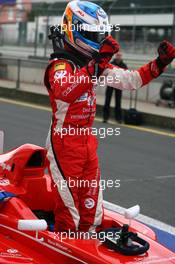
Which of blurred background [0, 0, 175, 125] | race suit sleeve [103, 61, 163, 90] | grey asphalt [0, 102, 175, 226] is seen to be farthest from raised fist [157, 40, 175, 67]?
blurred background [0, 0, 175, 125]

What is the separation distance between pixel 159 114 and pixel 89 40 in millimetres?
10505

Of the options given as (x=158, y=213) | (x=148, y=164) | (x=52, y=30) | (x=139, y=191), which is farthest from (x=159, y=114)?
(x=52, y=30)

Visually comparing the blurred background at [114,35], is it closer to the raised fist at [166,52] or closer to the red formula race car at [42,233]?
the red formula race car at [42,233]

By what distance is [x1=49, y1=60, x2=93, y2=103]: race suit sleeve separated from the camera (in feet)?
13.6

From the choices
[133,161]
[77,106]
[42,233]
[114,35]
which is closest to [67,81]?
[77,106]

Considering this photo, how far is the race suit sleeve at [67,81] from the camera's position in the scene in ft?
13.6

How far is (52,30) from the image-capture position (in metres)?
4.48

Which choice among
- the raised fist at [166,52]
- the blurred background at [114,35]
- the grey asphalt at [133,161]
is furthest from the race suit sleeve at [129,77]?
the blurred background at [114,35]

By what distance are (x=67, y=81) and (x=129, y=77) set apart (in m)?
0.65

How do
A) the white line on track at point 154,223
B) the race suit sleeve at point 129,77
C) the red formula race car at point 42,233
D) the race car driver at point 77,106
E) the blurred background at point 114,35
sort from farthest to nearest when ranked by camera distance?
1. the blurred background at point 114,35
2. the white line on track at point 154,223
3. the race suit sleeve at point 129,77
4. the race car driver at point 77,106
5. the red formula race car at point 42,233

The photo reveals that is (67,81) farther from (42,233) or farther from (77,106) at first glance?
(42,233)

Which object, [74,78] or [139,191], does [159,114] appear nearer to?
[139,191]

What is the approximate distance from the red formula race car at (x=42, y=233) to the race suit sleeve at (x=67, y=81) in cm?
64

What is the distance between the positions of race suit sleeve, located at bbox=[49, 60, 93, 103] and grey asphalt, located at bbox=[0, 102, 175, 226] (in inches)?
104
